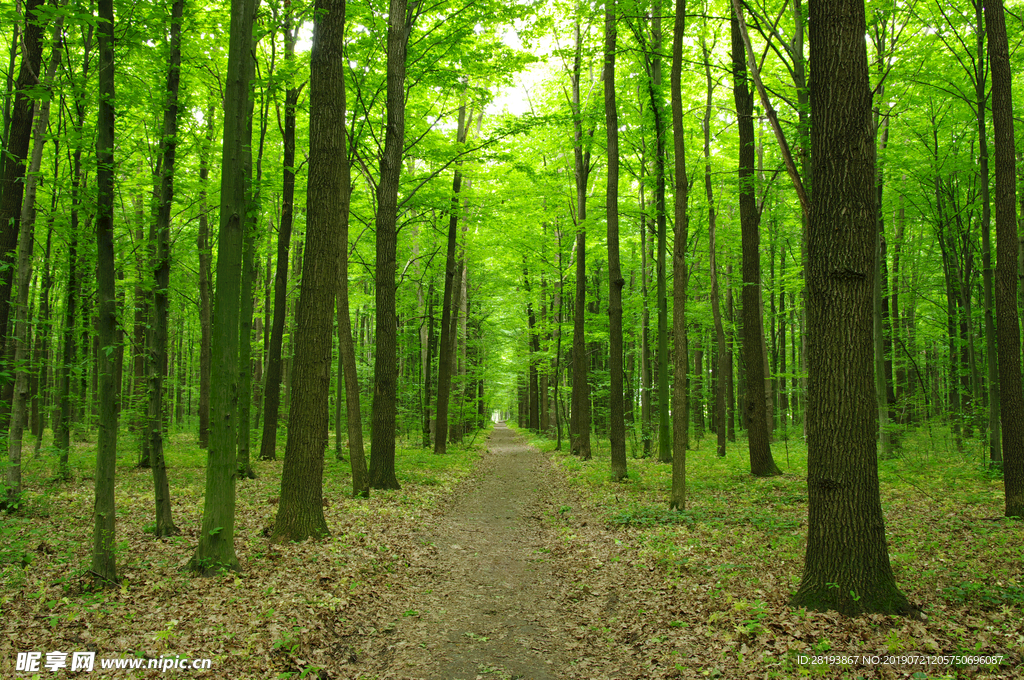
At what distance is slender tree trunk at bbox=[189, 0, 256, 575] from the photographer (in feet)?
18.7

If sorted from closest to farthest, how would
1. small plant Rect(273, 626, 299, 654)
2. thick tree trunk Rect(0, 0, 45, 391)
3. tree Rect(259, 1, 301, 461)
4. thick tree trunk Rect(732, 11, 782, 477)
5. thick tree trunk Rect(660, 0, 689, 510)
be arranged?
small plant Rect(273, 626, 299, 654) → thick tree trunk Rect(0, 0, 45, 391) → thick tree trunk Rect(660, 0, 689, 510) → thick tree trunk Rect(732, 11, 782, 477) → tree Rect(259, 1, 301, 461)

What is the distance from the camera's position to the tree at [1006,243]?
8.05 metres

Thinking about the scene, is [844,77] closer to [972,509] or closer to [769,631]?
[769,631]

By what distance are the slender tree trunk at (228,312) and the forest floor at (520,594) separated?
21.5 inches

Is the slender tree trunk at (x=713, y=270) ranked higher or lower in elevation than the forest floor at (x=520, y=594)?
higher

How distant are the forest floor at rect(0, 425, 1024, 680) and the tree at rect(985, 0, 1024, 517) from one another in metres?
1.17

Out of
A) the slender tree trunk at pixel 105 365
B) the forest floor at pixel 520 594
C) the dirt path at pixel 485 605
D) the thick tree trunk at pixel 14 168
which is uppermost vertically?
the thick tree trunk at pixel 14 168

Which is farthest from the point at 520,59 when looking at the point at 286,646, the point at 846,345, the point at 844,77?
the point at 286,646

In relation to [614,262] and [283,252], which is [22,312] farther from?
[614,262]

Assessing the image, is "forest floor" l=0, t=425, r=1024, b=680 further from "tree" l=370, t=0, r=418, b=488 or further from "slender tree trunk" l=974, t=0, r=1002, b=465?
"tree" l=370, t=0, r=418, b=488

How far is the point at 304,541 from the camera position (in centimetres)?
731

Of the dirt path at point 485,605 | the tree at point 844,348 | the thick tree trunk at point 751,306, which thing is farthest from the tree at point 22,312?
the thick tree trunk at point 751,306

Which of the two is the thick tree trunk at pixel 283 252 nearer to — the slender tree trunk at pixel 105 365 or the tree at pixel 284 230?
the tree at pixel 284 230

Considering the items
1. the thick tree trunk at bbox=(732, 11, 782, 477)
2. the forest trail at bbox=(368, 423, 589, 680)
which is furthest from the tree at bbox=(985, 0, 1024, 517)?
the forest trail at bbox=(368, 423, 589, 680)
